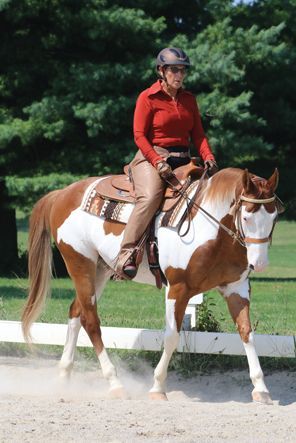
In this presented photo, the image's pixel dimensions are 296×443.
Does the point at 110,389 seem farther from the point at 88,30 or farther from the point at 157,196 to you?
the point at 88,30

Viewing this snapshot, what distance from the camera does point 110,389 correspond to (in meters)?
7.62

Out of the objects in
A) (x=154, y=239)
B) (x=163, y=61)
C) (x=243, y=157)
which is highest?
(x=163, y=61)

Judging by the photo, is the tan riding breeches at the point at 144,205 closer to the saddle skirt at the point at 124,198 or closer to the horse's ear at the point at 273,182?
→ the saddle skirt at the point at 124,198

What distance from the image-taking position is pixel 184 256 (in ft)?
23.4

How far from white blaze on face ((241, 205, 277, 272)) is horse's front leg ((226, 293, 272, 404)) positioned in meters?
0.69

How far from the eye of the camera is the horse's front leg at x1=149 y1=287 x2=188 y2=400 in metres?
7.16

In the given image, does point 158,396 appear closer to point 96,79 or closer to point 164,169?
point 164,169

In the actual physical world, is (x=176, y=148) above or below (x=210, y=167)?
above

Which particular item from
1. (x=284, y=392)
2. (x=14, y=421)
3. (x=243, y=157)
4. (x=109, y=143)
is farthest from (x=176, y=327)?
(x=243, y=157)

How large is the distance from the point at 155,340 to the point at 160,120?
201 cm

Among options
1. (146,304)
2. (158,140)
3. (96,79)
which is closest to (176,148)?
(158,140)

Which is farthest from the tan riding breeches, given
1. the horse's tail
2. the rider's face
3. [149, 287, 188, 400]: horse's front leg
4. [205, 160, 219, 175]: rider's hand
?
the horse's tail

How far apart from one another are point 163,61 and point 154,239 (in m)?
1.41

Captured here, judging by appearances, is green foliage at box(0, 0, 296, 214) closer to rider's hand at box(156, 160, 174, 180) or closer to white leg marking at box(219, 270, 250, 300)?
rider's hand at box(156, 160, 174, 180)
